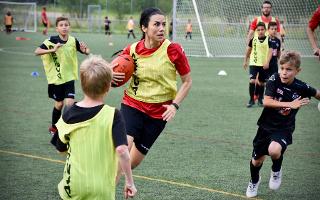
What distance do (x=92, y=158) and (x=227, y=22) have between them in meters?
23.6

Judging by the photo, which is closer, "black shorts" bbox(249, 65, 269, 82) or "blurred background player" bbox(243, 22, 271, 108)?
"blurred background player" bbox(243, 22, 271, 108)

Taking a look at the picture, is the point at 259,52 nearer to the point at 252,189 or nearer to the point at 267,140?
the point at 267,140

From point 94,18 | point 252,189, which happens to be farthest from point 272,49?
point 94,18

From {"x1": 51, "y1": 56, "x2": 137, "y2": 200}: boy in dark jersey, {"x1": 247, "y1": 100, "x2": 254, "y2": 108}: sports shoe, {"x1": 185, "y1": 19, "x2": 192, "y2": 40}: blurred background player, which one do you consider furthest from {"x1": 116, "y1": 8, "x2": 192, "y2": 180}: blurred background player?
{"x1": 185, "y1": 19, "x2": 192, "y2": 40}: blurred background player

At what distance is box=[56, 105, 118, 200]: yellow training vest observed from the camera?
3.68 meters

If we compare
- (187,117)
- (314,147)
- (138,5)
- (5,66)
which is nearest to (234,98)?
(187,117)

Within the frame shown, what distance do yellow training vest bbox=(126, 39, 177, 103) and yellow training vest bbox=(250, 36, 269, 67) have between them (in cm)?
813

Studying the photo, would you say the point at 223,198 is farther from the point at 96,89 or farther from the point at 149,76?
the point at 96,89

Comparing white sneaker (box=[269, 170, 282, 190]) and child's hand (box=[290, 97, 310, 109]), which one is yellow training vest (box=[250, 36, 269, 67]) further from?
child's hand (box=[290, 97, 310, 109])

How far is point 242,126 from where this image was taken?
422 inches

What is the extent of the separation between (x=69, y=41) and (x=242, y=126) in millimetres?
3425

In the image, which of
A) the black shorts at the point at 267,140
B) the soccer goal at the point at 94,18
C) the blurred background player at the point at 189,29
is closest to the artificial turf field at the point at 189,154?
the black shorts at the point at 267,140

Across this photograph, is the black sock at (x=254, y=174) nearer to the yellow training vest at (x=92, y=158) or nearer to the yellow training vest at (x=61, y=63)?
the yellow training vest at (x=92, y=158)

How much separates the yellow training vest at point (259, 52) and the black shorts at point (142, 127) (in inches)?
322
